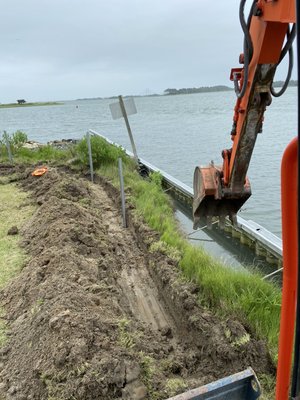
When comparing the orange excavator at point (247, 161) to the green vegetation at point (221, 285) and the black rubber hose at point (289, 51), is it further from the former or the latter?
the green vegetation at point (221, 285)

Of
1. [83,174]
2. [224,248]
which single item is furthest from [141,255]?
[83,174]

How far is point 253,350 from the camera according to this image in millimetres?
3586

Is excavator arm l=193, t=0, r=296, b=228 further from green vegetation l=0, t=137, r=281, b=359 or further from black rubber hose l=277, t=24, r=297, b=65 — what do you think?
green vegetation l=0, t=137, r=281, b=359

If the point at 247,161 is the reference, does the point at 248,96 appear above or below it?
above

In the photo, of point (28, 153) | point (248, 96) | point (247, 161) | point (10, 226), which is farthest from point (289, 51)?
point (28, 153)

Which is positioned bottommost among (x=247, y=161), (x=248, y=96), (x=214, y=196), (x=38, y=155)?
(x=38, y=155)

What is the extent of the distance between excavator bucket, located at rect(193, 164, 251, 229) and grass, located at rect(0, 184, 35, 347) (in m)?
2.54

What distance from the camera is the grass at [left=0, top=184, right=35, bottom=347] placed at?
554 centimetres

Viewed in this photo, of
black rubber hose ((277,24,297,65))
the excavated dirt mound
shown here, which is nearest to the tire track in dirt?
the excavated dirt mound

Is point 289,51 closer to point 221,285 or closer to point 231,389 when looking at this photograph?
point 231,389

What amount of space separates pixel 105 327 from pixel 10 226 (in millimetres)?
4458

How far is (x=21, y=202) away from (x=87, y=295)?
532 cm

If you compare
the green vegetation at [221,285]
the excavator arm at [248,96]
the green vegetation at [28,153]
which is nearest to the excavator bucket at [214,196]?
the excavator arm at [248,96]

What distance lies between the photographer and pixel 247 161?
3.60 meters
